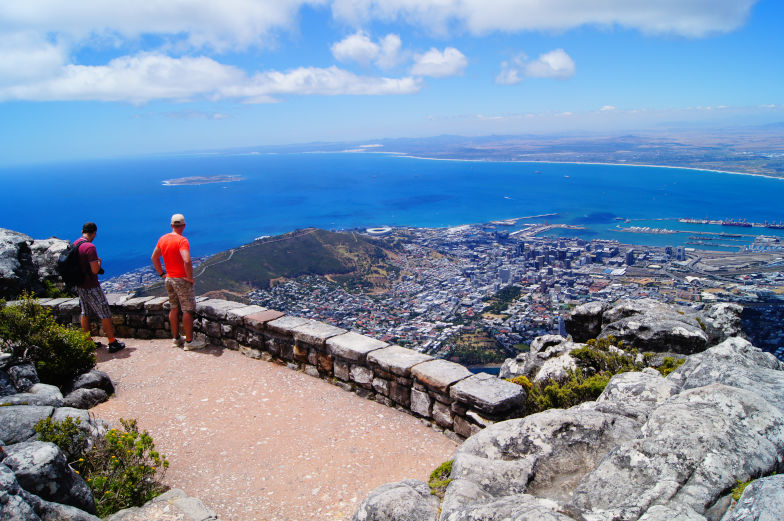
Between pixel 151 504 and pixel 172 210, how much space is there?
8066cm

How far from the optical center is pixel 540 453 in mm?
2688

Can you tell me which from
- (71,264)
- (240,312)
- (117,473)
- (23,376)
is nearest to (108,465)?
(117,473)

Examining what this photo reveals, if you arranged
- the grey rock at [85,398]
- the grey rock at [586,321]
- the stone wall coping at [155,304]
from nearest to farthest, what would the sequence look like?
the grey rock at [85,398] → the grey rock at [586,321] → the stone wall coping at [155,304]

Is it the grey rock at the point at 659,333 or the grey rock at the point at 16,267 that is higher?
the grey rock at the point at 16,267

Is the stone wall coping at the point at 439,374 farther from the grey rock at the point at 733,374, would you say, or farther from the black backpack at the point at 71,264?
the black backpack at the point at 71,264

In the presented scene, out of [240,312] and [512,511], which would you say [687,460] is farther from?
[240,312]

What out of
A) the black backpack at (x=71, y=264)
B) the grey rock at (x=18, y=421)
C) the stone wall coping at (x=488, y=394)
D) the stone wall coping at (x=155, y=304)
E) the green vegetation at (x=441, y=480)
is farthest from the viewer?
the stone wall coping at (x=155, y=304)

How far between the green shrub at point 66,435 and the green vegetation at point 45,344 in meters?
2.12

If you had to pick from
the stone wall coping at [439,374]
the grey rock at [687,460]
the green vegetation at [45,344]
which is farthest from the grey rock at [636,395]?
the green vegetation at [45,344]

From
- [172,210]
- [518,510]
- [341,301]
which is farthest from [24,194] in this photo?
[518,510]

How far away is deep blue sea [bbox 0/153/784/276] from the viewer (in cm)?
5369

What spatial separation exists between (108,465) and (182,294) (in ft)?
11.4

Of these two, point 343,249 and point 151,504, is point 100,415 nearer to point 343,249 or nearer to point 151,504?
point 151,504

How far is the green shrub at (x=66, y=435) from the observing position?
10.0 feet
